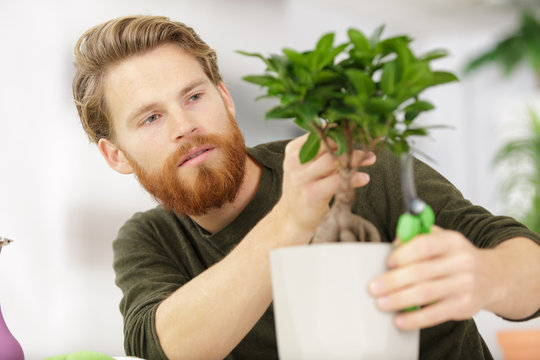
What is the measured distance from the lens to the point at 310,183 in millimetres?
809

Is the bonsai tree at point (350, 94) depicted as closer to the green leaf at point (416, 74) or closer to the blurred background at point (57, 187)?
the green leaf at point (416, 74)

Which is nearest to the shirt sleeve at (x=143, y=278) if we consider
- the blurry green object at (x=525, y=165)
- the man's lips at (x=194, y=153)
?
the man's lips at (x=194, y=153)

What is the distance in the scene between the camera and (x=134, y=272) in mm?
1370

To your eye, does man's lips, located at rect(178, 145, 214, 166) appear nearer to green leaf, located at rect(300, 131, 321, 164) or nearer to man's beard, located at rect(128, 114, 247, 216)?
man's beard, located at rect(128, 114, 247, 216)

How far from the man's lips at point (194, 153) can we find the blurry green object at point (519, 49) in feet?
19.8

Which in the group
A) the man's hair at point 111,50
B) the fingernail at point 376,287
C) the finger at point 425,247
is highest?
the man's hair at point 111,50

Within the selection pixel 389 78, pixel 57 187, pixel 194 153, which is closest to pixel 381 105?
pixel 389 78

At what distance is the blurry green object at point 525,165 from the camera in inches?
216

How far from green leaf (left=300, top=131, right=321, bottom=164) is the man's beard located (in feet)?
2.02

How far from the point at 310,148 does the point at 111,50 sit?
37.2 inches

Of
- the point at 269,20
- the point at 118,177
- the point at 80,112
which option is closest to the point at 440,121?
the point at 269,20

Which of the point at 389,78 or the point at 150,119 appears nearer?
the point at 389,78

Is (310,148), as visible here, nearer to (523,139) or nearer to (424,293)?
(424,293)

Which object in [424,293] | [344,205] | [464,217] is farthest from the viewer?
[464,217]
